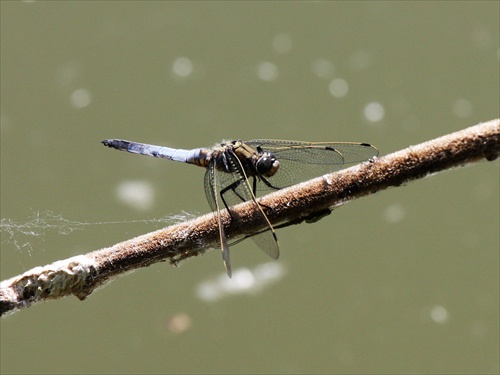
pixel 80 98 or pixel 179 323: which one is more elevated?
pixel 80 98

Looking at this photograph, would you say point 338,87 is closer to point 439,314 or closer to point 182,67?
point 182,67

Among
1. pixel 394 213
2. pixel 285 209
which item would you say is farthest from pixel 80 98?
pixel 285 209

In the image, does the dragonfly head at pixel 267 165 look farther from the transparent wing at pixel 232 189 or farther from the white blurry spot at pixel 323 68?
the white blurry spot at pixel 323 68

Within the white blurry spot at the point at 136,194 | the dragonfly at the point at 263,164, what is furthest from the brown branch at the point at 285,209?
the white blurry spot at the point at 136,194

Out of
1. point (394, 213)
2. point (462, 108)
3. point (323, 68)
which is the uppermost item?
point (323, 68)

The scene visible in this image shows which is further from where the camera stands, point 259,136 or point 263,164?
point 259,136

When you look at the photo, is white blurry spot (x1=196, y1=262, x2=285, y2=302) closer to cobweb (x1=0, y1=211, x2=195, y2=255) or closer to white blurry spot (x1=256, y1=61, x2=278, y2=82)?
cobweb (x1=0, y1=211, x2=195, y2=255)
